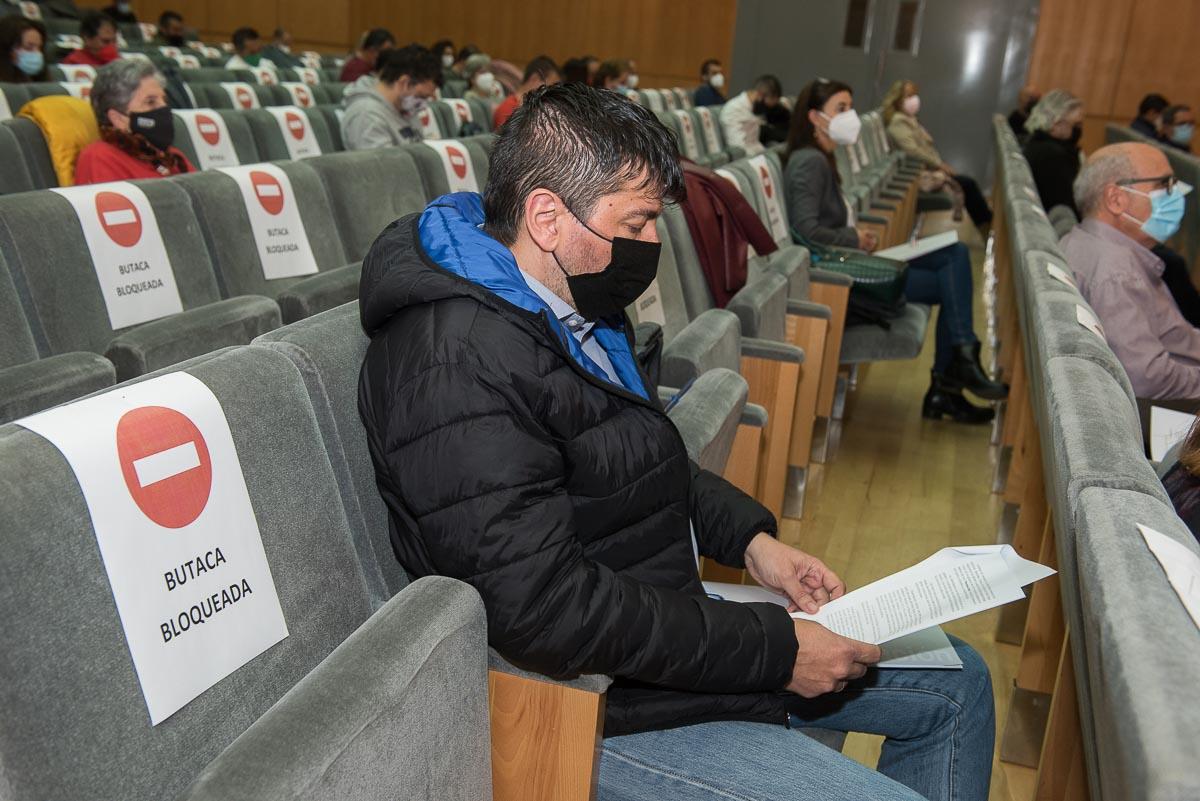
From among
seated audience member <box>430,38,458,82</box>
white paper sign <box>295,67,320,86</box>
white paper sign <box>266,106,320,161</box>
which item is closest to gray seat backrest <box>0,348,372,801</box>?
white paper sign <box>266,106,320,161</box>

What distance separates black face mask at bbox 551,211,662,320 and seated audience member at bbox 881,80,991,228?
827 cm

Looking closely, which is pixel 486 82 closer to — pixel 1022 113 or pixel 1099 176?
pixel 1022 113

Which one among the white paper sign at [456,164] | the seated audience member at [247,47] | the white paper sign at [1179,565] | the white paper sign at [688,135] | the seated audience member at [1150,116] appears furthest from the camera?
the seated audience member at [247,47]

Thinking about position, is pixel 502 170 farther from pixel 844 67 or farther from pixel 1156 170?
pixel 844 67

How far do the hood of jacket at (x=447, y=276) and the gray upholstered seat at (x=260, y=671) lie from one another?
0.50ft

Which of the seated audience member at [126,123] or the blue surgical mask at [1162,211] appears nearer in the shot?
the blue surgical mask at [1162,211]

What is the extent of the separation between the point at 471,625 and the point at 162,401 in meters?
0.38

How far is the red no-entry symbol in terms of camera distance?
3.19 feet

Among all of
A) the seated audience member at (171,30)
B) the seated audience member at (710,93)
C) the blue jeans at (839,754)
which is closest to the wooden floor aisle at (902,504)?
the blue jeans at (839,754)

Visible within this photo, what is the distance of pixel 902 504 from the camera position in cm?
367

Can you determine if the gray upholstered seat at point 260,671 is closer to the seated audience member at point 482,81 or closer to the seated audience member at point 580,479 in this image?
the seated audience member at point 580,479

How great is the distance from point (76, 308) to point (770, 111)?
8.15 metres

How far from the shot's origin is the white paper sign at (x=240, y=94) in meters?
6.92

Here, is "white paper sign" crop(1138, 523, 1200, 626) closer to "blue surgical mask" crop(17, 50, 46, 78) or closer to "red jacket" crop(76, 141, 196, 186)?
"red jacket" crop(76, 141, 196, 186)
